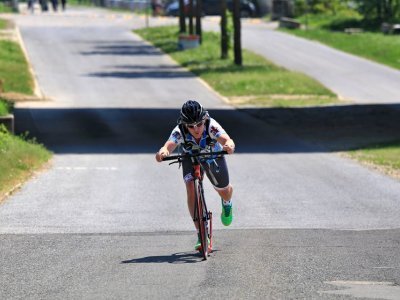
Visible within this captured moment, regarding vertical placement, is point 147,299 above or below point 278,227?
above

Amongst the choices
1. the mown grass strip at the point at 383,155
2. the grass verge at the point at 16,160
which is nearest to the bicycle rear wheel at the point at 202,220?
the grass verge at the point at 16,160

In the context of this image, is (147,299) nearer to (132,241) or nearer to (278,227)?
(132,241)

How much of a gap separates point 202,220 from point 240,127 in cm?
2209

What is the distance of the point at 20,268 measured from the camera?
11.0 m

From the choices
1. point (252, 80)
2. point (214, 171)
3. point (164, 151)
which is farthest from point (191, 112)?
point (252, 80)

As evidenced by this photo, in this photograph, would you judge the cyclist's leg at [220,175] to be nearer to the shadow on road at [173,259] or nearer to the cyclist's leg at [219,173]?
the cyclist's leg at [219,173]

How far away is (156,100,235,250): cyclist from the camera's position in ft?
37.3

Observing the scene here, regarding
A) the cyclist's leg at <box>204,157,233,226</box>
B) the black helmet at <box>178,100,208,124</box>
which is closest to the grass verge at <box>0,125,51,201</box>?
the cyclist's leg at <box>204,157,233,226</box>

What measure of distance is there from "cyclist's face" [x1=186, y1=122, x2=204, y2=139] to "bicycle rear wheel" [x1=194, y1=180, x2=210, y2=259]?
52cm

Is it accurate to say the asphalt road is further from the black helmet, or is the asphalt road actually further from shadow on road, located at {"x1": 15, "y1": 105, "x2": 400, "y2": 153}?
the black helmet

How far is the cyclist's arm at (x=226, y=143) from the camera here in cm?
1146

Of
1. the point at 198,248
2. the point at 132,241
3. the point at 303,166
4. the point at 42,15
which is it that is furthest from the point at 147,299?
the point at 42,15

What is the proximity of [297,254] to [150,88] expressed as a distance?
3444 cm

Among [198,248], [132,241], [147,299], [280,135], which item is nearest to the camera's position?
[147,299]
